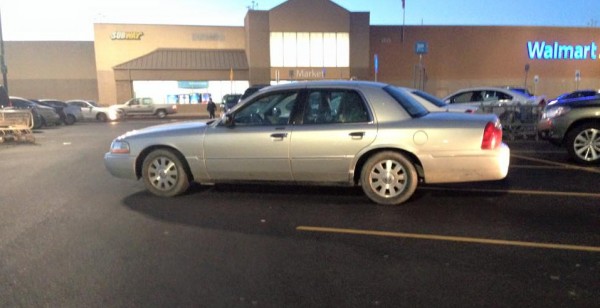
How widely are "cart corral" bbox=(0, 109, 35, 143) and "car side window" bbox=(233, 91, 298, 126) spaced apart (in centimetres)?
1225

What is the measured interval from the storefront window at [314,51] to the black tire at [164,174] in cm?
3697

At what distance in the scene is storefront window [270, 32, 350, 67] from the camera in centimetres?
4338

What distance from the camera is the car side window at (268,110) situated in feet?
22.4

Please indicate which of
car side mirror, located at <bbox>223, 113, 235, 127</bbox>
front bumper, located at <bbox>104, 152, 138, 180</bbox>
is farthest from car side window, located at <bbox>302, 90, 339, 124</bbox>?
front bumper, located at <bbox>104, 152, 138, 180</bbox>

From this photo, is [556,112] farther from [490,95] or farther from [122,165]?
[122,165]

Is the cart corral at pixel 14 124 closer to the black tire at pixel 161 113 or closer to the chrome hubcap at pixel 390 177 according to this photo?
the chrome hubcap at pixel 390 177

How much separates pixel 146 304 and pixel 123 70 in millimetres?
41684

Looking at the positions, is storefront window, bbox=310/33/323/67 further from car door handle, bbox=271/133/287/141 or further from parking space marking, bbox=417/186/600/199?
car door handle, bbox=271/133/287/141

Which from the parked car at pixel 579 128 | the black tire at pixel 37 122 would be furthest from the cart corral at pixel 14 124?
the parked car at pixel 579 128

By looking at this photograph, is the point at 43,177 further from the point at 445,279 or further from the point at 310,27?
the point at 310,27

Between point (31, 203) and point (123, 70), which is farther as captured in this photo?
point (123, 70)

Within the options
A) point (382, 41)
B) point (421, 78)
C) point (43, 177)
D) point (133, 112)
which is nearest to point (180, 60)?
point (133, 112)

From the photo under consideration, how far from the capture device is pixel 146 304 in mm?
3725

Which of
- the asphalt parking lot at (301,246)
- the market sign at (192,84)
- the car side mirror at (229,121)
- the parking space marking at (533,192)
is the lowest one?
the asphalt parking lot at (301,246)
